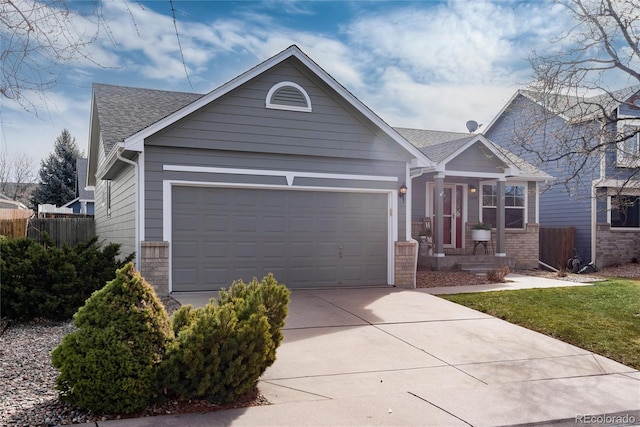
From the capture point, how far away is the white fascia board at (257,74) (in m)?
9.88

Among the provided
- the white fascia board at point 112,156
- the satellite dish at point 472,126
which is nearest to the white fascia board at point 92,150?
the white fascia board at point 112,156

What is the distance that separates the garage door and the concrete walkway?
227cm

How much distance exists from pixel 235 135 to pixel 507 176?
30.8 feet

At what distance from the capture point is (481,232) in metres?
16.1

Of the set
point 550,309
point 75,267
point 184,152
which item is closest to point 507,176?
point 550,309

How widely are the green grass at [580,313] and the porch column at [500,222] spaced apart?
3.80 m

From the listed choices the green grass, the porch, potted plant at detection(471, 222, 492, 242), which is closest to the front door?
the porch

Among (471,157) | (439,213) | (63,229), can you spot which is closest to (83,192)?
(63,229)

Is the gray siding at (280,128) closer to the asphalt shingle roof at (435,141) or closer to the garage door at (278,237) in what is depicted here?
the garage door at (278,237)

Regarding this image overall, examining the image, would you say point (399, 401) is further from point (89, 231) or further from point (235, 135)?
point (89, 231)

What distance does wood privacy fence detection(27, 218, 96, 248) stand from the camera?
17.9m

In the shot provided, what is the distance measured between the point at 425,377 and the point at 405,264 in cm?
640

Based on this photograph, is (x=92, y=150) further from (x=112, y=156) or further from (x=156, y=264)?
(x=156, y=264)

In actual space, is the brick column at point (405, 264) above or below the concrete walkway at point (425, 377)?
above
